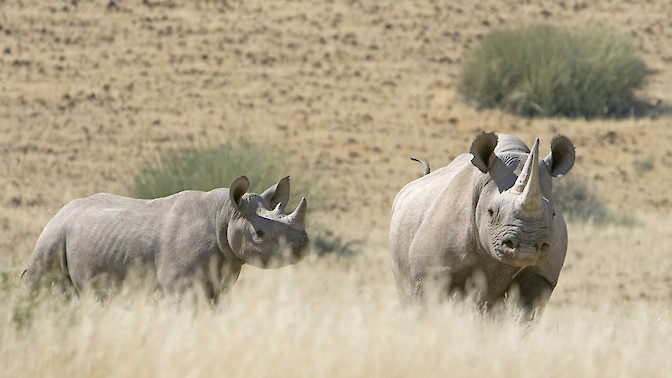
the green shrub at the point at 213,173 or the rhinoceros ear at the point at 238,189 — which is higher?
the rhinoceros ear at the point at 238,189

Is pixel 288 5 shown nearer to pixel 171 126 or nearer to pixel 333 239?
pixel 171 126

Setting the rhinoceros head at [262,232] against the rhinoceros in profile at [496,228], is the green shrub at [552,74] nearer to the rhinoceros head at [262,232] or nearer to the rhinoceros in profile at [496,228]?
the rhinoceros head at [262,232]

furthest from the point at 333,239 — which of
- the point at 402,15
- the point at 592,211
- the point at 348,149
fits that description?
the point at 402,15

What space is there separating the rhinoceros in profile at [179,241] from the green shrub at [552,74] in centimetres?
2523

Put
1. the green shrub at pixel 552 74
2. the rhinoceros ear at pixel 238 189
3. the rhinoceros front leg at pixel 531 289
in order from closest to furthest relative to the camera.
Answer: the rhinoceros front leg at pixel 531 289, the rhinoceros ear at pixel 238 189, the green shrub at pixel 552 74

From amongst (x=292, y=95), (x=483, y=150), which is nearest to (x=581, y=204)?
(x=292, y=95)

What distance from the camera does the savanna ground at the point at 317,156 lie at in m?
5.28

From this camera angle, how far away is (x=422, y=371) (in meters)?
5.14

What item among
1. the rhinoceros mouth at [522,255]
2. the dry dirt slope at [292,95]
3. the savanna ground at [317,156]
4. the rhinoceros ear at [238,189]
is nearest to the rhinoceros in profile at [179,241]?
the rhinoceros ear at [238,189]

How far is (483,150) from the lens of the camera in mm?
6547

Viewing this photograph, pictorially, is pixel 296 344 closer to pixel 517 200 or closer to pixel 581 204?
pixel 517 200

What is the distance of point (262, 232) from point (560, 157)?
202 centimetres

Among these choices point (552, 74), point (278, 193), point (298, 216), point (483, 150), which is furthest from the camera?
point (552, 74)

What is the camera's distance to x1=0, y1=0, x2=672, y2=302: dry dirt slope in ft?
84.1
